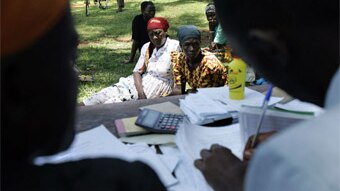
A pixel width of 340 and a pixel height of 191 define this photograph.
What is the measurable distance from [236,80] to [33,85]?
1.19 m

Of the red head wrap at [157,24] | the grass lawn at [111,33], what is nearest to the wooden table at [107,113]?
the grass lawn at [111,33]

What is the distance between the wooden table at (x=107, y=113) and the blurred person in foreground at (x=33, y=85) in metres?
0.79

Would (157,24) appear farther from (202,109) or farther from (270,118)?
(270,118)

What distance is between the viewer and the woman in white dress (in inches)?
131

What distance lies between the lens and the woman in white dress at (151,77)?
3330mm

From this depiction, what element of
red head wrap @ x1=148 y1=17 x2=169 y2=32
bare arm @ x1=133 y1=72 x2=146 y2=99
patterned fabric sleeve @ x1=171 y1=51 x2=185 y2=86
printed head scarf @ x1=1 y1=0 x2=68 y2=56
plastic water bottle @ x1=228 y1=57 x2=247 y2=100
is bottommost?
bare arm @ x1=133 y1=72 x2=146 y2=99

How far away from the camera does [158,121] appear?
142cm

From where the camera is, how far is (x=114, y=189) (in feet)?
2.62

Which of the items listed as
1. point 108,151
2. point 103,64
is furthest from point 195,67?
point 103,64

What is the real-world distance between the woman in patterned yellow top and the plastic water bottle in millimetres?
1004

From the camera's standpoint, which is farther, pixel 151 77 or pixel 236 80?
pixel 151 77

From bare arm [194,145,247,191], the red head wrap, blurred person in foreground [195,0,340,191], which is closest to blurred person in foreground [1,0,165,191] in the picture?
blurred person in foreground [195,0,340,191]

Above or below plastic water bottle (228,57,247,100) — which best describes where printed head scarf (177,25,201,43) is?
below

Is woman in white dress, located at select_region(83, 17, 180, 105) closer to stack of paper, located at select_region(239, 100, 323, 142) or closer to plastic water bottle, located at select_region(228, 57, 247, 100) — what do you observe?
plastic water bottle, located at select_region(228, 57, 247, 100)
